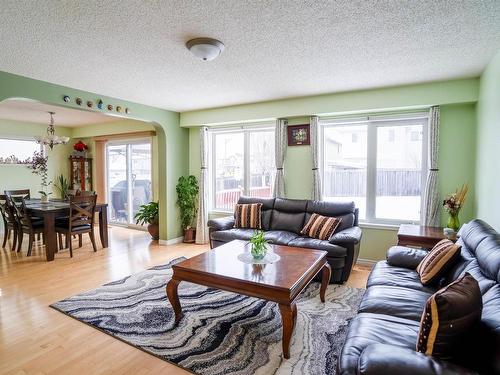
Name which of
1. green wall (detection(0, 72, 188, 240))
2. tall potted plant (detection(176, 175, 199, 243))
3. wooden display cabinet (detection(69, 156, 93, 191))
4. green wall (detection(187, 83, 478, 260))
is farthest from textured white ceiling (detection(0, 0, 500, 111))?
wooden display cabinet (detection(69, 156, 93, 191))

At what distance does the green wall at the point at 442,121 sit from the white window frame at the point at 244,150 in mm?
492

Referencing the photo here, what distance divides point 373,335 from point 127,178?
22.0ft

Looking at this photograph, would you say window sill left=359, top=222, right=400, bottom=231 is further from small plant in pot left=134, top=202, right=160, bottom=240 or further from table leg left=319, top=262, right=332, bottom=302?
small plant in pot left=134, top=202, right=160, bottom=240

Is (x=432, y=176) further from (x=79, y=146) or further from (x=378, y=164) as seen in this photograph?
(x=79, y=146)

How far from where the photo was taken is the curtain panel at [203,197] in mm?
5570

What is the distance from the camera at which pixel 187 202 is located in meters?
5.69

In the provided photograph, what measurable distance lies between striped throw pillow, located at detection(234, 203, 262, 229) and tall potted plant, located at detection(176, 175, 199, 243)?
54.8 inches

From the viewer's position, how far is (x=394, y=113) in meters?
4.18

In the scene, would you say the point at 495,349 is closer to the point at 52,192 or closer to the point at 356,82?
the point at 356,82

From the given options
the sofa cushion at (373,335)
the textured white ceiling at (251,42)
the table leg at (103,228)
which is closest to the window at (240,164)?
the textured white ceiling at (251,42)

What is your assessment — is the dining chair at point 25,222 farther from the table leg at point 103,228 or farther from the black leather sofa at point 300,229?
the black leather sofa at point 300,229

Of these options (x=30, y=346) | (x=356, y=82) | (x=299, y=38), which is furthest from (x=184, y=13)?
(x=30, y=346)

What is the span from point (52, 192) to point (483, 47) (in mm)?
8522

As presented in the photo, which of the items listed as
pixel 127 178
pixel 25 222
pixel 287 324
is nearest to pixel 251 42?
pixel 287 324
